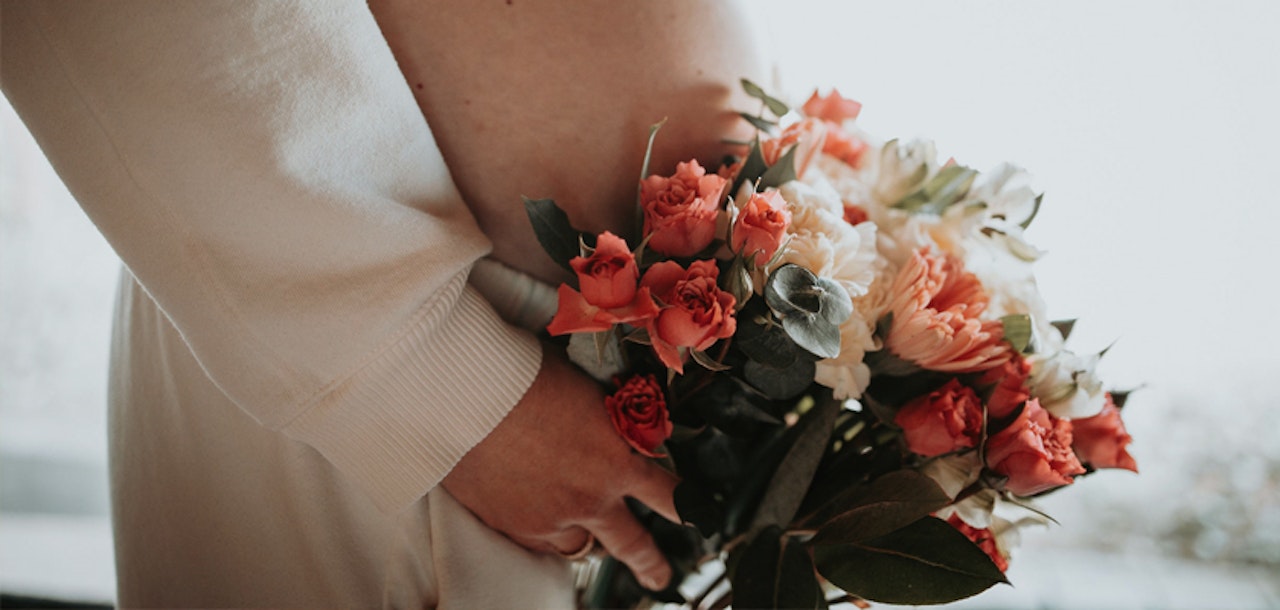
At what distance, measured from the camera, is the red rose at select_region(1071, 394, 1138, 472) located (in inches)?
25.1

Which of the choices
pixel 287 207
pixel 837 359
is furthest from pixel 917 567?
pixel 287 207

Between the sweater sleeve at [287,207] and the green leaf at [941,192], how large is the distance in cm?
38

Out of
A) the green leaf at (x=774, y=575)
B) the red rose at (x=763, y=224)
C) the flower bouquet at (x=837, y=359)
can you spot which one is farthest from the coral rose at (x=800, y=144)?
the green leaf at (x=774, y=575)

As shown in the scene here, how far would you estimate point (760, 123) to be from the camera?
695 mm

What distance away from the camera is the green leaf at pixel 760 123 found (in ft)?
2.27

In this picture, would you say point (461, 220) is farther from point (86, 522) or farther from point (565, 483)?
point (86, 522)

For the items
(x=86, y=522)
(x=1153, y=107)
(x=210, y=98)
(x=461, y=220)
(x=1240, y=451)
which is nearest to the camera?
(x=210, y=98)

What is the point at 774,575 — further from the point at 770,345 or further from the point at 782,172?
the point at 782,172

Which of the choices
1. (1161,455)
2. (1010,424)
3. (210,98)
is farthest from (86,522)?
(1161,455)

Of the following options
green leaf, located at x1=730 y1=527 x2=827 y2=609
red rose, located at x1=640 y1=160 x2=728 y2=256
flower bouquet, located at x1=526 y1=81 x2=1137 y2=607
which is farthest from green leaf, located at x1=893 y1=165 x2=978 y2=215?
green leaf, located at x1=730 y1=527 x2=827 y2=609

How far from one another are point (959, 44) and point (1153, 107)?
→ 0.26 m

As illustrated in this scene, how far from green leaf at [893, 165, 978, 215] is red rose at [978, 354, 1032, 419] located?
15 centimetres

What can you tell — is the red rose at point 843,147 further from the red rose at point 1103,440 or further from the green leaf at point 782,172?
the red rose at point 1103,440

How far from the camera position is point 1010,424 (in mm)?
599
